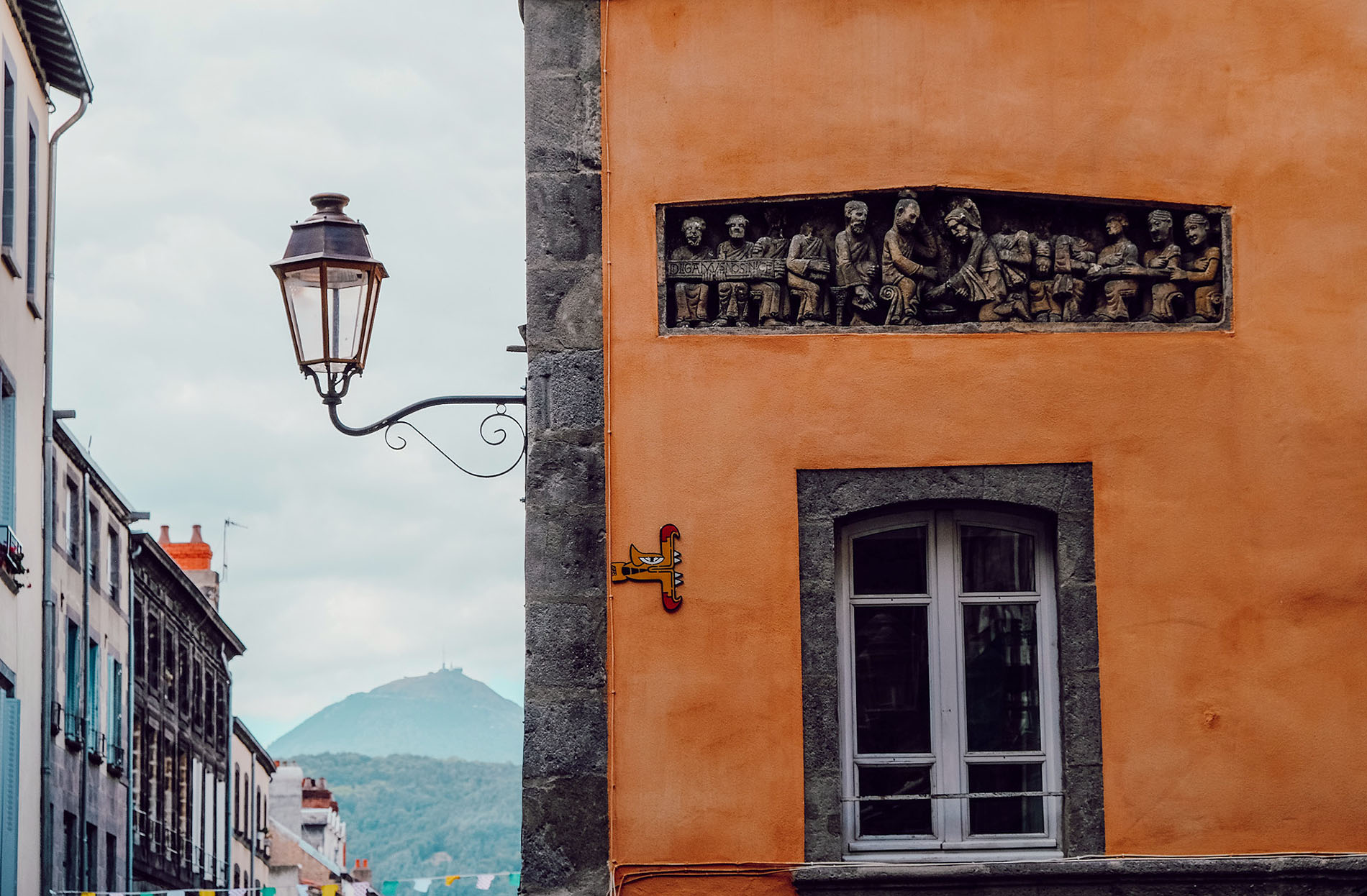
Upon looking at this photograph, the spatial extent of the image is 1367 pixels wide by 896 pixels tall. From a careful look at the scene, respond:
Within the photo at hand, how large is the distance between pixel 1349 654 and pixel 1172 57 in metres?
2.81

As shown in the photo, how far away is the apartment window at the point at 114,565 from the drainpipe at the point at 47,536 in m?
6.68

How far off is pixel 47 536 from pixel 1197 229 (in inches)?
657

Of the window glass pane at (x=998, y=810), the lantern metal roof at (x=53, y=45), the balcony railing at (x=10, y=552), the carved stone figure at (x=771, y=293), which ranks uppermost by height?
the lantern metal roof at (x=53, y=45)

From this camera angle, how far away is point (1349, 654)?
29.5 ft

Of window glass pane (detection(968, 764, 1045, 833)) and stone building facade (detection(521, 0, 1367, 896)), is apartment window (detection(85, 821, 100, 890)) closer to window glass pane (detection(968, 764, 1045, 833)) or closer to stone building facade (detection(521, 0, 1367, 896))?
stone building facade (detection(521, 0, 1367, 896))

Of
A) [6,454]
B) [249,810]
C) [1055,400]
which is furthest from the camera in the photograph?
[249,810]

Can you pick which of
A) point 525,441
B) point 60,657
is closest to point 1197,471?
point 525,441

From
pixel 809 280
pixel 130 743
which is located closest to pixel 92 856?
pixel 130 743

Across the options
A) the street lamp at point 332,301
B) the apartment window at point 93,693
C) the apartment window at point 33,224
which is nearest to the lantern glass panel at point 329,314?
the street lamp at point 332,301

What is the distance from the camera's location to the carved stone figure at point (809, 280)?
9.38 meters

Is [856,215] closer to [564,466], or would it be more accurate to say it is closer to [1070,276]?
[1070,276]

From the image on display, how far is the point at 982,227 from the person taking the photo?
31.0 ft

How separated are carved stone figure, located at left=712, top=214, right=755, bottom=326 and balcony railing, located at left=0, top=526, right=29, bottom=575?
1196cm

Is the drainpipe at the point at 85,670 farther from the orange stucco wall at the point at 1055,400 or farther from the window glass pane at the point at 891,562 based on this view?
the window glass pane at the point at 891,562
